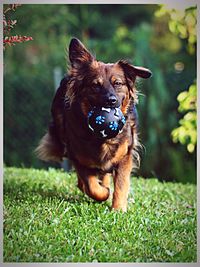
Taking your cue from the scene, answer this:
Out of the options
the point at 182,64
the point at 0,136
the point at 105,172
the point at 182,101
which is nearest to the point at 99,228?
the point at 105,172

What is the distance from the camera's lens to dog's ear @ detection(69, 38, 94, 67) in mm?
4500

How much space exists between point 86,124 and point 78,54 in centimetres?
52

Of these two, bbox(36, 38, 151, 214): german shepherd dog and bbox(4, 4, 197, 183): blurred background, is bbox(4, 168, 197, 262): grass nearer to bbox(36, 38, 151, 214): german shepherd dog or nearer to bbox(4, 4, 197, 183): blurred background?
bbox(36, 38, 151, 214): german shepherd dog

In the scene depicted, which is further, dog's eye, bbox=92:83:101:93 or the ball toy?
dog's eye, bbox=92:83:101:93

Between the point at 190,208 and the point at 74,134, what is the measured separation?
122 centimetres

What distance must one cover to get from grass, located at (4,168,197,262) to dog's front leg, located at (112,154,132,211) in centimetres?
8

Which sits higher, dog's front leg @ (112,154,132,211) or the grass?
dog's front leg @ (112,154,132,211)

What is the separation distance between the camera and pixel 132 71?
4.48 metres

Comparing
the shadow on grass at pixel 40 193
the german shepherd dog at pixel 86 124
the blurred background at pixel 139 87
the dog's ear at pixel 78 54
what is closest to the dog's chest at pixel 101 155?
the german shepherd dog at pixel 86 124

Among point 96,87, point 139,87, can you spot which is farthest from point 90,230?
point 139,87

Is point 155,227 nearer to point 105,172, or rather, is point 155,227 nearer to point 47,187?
point 105,172

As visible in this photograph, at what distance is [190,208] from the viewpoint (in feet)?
16.7

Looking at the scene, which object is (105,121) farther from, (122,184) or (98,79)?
(122,184)

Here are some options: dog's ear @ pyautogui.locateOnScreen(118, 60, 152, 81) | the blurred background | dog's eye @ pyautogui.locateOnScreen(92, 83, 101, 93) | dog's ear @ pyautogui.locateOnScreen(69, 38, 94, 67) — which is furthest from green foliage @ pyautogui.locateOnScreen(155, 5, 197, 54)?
dog's eye @ pyautogui.locateOnScreen(92, 83, 101, 93)
